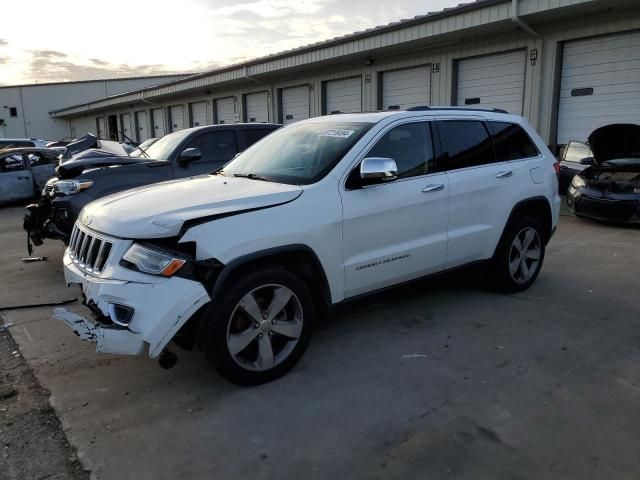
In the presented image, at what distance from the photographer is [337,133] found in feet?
13.6

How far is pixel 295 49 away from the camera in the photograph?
17969 mm

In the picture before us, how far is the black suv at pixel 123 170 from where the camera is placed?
20.6 feet

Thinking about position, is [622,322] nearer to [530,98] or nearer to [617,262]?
[617,262]

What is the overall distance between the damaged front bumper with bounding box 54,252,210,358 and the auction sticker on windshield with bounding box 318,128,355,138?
1742mm

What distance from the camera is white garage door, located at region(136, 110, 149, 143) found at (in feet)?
116

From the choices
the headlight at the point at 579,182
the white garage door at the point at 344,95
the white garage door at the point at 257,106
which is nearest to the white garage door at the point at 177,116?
the white garage door at the point at 257,106

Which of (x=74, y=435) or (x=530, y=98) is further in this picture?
(x=530, y=98)

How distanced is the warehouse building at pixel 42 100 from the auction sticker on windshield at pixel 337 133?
58063 mm

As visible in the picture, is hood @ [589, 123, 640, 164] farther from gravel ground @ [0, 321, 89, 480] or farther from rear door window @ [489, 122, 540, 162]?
gravel ground @ [0, 321, 89, 480]

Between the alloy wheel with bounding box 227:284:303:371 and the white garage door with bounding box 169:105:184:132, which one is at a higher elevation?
the white garage door with bounding box 169:105:184:132

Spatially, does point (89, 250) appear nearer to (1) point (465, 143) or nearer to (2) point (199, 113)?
(1) point (465, 143)

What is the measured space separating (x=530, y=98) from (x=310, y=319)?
11.1m

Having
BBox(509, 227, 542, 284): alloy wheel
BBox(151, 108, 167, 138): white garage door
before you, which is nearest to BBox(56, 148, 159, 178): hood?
BBox(509, 227, 542, 284): alloy wheel

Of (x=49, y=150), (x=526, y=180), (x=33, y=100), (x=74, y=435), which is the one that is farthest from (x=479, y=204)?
(x=33, y=100)
